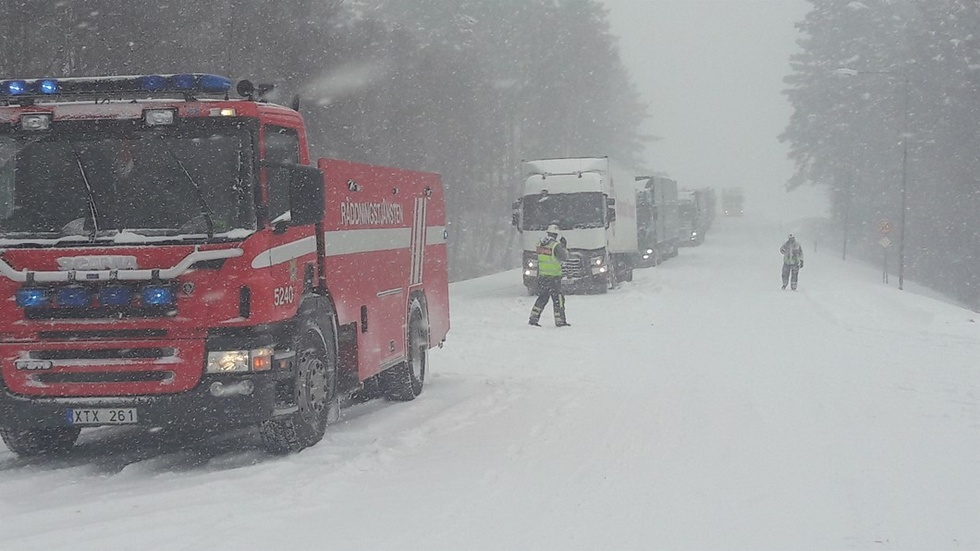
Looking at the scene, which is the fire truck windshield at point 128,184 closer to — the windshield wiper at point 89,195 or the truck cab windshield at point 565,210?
the windshield wiper at point 89,195

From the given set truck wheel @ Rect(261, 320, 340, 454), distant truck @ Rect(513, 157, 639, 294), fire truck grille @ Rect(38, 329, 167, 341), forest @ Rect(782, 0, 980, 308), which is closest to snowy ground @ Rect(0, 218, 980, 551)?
truck wheel @ Rect(261, 320, 340, 454)

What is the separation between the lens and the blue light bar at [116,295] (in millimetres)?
8164

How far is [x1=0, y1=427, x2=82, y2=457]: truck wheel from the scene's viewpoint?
9.13m

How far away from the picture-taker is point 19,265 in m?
8.20

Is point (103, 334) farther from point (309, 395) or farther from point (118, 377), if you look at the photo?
point (309, 395)

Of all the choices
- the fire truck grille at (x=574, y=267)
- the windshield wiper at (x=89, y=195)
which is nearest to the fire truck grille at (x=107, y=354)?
the windshield wiper at (x=89, y=195)

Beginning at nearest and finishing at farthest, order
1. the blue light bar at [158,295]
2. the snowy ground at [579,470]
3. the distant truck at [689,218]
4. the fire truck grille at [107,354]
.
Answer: the snowy ground at [579,470] → the blue light bar at [158,295] → the fire truck grille at [107,354] → the distant truck at [689,218]

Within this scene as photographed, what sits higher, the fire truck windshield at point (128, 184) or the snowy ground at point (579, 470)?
the fire truck windshield at point (128, 184)

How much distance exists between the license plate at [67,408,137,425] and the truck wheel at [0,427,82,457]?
31.5 inches

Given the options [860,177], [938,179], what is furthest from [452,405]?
[860,177]

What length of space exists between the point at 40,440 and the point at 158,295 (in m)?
2.07

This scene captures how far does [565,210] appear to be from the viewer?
98.7 feet

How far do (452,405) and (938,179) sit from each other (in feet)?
179

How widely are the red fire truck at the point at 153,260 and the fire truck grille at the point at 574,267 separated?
20840 mm
